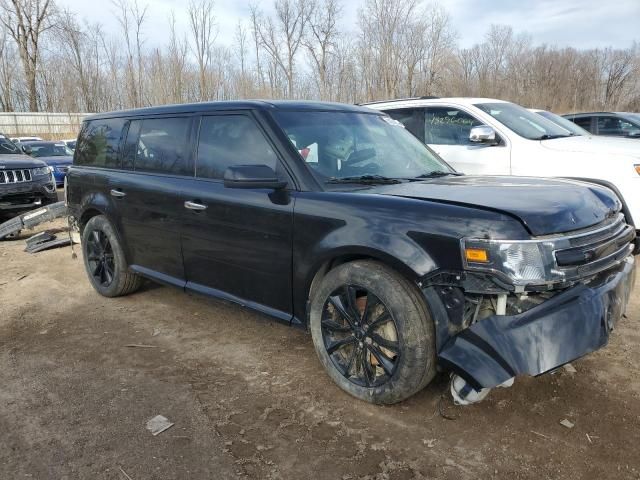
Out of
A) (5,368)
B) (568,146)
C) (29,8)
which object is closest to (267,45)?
(29,8)

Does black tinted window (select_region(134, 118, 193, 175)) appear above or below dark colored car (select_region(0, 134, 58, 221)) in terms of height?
above

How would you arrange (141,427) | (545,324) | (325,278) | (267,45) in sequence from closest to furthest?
(545,324), (141,427), (325,278), (267,45)

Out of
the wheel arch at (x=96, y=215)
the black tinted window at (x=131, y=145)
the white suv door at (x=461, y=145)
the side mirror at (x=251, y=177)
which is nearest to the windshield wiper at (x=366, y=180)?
the side mirror at (x=251, y=177)

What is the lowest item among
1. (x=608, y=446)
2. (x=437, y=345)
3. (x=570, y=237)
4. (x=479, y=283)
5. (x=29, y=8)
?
(x=608, y=446)

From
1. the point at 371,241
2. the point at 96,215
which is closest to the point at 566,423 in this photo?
the point at 371,241

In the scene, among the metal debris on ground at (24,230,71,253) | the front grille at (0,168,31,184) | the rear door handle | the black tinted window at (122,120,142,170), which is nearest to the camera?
the rear door handle

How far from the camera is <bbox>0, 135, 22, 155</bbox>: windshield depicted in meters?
9.90

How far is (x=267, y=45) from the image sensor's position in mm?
35406

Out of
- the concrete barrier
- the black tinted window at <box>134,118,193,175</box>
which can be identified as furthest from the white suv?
the concrete barrier

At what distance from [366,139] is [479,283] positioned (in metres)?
1.65

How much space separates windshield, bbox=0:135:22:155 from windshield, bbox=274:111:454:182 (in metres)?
8.42

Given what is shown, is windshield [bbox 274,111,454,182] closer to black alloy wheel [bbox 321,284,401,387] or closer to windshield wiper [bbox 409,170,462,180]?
windshield wiper [bbox 409,170,462,180]

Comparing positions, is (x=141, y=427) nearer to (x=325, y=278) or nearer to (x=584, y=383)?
(x=325, y=278)

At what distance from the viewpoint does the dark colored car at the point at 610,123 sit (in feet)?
40.1
